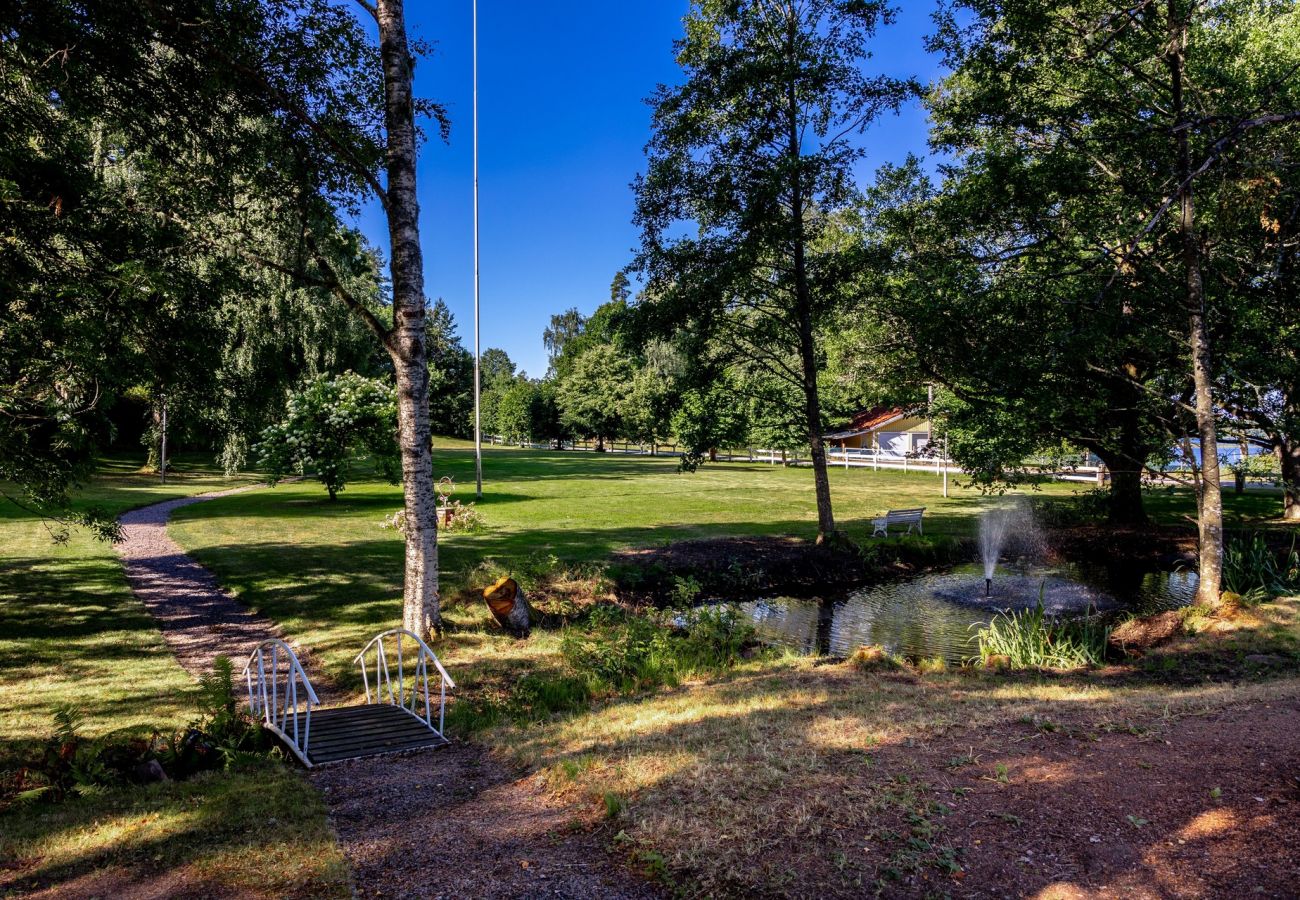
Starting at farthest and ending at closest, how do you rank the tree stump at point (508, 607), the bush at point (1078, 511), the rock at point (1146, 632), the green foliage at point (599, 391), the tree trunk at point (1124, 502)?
the green foliage at point (599, 391)
the bush at point (1078, 511)
the tree trunk at point (1124, 502)
the tree stump at point (508, 607)
the rock at point (1146, 632)

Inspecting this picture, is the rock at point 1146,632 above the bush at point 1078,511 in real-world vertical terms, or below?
below

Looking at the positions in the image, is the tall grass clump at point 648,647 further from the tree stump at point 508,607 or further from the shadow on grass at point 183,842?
the shadow on grass at point 183,842

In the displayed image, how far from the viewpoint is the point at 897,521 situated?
19875 millimetres

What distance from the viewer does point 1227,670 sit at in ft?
27.0

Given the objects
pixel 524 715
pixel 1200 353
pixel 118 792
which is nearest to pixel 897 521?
pixel 1200 353

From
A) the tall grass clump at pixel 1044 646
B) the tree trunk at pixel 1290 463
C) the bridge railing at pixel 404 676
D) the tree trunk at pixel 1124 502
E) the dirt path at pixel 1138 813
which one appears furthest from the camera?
the tree trunk at pixel 1124 502

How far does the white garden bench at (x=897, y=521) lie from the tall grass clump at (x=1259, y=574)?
7251mm

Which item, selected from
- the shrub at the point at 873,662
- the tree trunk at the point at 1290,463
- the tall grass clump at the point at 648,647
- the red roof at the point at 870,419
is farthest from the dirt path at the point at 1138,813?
the red roof at the point at 870,419

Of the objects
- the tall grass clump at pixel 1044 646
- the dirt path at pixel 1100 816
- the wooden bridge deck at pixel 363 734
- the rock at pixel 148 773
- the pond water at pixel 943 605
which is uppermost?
the dirt path at pixel 1100 816

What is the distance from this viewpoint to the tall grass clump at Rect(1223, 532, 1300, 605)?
11406 millimetres

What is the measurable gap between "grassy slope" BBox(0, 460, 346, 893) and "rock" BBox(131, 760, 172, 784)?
25cm

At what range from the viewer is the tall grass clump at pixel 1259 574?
→ 37.4 ft

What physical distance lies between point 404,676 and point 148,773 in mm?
3662

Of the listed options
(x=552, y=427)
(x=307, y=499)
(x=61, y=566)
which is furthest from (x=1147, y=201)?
(x=552, y=427)
